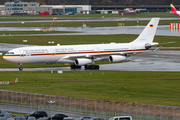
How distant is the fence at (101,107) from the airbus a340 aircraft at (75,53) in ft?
86.2

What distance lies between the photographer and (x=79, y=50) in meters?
78.4

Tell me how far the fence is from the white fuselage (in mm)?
26156

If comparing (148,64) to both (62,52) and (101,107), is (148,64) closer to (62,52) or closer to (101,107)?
(62,52)

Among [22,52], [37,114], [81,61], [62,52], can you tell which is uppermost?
[22,52]

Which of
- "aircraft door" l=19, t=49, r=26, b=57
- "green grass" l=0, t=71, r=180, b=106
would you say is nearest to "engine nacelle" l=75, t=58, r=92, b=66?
"green grass" l=0, t=71, r=180, b=106

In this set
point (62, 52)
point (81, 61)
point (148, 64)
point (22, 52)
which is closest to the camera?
point (22, 52)

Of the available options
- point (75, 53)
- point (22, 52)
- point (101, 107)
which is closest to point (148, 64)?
point (75, 53)

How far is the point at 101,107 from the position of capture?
143 feet

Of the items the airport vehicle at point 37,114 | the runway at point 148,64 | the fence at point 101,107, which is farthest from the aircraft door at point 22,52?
the airport vehicle at point 37,114

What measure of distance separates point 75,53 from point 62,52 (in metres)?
2.92

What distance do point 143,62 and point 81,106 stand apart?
4756 cm

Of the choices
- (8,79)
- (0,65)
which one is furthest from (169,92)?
(0,65)

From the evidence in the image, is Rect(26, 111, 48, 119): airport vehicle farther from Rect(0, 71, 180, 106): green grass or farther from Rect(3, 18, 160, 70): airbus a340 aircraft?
Rect(3, 18, 160, 70): airbus a340 aircraft

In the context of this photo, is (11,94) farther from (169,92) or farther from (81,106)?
(169,92)
